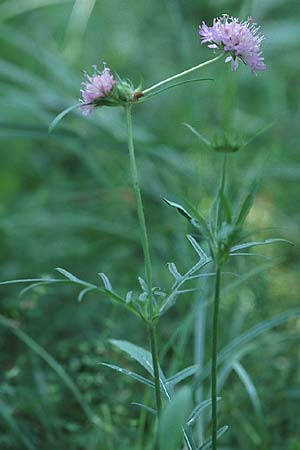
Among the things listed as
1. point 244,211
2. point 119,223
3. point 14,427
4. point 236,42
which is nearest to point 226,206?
point 244,211

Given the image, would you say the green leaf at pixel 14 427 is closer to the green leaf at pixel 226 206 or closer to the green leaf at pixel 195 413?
the green leaf at pixel 195 413

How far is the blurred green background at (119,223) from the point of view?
1.09 metres

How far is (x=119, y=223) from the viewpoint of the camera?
1585 mm

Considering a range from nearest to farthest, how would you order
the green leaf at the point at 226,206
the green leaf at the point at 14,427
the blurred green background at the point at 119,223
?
1. the green leaf at the point at 226,206
2. the green leaf at the point at 14,427
3. the blurred green background at the point at 119,223

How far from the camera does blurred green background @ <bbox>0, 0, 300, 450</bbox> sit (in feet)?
3.59

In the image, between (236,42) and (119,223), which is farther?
(119,223)

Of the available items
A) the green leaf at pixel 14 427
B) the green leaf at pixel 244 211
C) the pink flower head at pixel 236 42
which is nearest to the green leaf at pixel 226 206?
the green leaf at pixel 244 211

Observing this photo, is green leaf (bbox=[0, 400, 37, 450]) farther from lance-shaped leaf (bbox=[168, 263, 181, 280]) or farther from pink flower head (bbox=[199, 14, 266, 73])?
pink flower head (bbox=[199, 14, 266, 73])

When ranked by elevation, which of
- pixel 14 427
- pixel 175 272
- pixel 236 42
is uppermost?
pixel 236 42

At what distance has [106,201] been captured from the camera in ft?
5.41

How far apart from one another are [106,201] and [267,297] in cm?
44

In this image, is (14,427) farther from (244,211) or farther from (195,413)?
(244,211)

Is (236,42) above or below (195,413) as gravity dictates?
above

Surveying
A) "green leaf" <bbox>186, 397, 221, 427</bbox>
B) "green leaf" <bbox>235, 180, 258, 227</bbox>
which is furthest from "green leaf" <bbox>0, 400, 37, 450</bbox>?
"green leaf" <bbox>235, 180, 258, 227</bbox>
